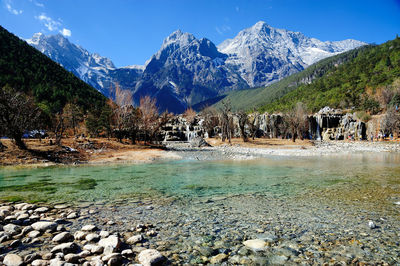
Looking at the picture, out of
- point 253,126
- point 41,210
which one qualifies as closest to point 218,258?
point 41,210

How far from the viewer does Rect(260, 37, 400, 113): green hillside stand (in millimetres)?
93312

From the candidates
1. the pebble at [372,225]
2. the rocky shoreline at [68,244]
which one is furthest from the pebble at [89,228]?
the pebble at [372,225]

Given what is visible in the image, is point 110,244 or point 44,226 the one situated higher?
point 110,244

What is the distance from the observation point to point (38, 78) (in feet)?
247

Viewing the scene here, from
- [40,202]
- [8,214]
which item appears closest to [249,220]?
[8,214]

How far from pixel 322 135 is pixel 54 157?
7521 cm

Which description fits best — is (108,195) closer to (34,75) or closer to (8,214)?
(8,214)

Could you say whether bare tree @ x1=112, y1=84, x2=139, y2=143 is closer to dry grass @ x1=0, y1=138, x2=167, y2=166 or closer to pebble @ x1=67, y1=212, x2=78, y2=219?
dry grass @ x1=0, y1=138, x2=167, y2=166

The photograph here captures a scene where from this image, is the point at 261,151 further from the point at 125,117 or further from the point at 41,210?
the point at 41,210

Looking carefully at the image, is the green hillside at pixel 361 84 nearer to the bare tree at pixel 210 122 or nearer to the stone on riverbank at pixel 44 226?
the bare tree at pixel 210 122

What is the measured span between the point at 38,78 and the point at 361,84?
143 m

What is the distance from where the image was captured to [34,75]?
74.7 meters

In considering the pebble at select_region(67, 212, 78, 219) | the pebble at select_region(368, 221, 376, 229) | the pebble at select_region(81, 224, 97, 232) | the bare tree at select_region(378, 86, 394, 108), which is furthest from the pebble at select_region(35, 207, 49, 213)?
the bare tree at select_region(378, 86, 394, 108)

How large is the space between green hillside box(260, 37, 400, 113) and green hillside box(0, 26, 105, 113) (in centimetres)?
9442
